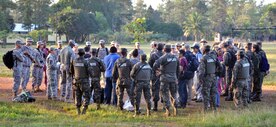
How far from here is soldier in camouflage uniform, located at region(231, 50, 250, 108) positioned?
12.9 meters

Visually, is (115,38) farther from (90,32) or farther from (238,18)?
(238,18)

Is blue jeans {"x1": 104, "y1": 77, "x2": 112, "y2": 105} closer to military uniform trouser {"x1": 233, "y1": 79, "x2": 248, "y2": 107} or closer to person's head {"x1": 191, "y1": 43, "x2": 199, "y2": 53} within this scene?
person's head {"x1": 191, "y1": 43, "x2": 199, "y2": 53}

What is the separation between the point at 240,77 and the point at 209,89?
1.22 meters

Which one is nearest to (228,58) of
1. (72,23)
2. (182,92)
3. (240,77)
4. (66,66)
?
(240,77)

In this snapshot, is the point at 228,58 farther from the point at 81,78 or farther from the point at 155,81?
the point at 81,78

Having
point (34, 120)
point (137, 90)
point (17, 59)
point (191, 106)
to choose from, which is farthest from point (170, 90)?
point (17, 59)

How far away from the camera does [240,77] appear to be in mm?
13016

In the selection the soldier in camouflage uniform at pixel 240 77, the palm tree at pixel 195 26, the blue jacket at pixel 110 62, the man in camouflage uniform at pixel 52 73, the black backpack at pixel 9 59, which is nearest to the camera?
the soldier in camouflage uniform at pixel 240 77

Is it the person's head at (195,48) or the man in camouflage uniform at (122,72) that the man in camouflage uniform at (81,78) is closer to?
the man in camouflage uniform at (122,72)

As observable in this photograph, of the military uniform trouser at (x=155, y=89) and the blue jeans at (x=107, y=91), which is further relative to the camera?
the blue jeans at (x=107, y=91)

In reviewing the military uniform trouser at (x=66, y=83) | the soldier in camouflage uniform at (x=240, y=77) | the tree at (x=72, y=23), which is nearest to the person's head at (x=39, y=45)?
the military uniform trouser at (x=66, y=83)

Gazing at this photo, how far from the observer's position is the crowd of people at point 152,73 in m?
12.0

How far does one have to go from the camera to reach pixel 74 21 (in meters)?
85.4

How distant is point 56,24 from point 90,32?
304 inches
